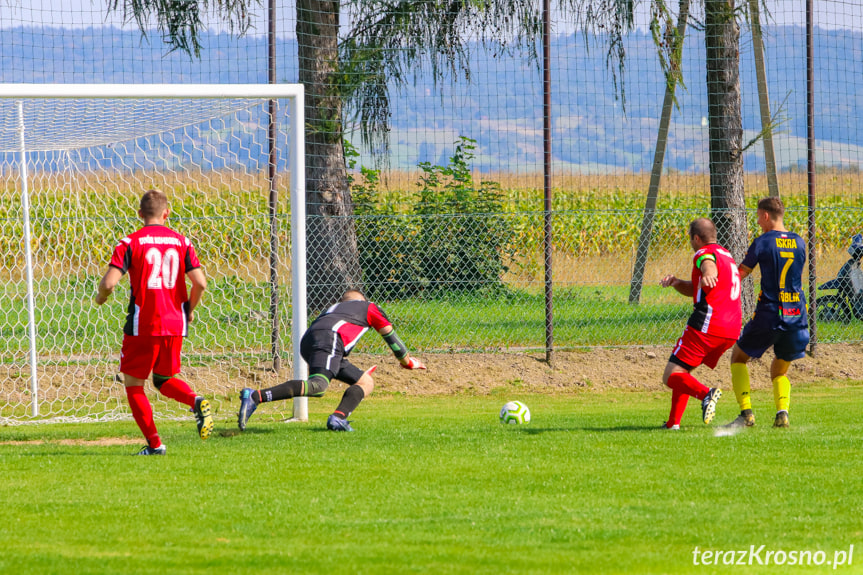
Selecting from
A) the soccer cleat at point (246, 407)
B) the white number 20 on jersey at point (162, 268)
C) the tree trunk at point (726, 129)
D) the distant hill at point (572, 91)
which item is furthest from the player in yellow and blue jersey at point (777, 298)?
the tree trunk at point (726, 129)

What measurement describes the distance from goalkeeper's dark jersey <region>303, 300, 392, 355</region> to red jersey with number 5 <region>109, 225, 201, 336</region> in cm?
137

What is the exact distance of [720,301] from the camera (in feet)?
25.4

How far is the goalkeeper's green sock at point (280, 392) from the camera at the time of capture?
304 inches

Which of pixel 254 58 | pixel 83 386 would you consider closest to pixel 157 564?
pixel 83 386

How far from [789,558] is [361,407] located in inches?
259

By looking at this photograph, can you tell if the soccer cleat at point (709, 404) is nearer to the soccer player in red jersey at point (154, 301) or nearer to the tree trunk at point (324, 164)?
the soccer player in red jersey at point (154, 301)

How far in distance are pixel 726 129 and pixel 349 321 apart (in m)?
8.14

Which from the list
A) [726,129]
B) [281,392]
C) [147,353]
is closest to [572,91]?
[726,129]

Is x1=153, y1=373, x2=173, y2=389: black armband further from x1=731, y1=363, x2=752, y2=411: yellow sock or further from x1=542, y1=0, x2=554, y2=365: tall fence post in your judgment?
x1=542, y1=0, x2=554, y2=365: tall fence post

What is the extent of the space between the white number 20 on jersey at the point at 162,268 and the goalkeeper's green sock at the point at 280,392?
1264mm

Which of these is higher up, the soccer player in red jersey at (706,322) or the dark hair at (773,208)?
the dark hair at (773,208)

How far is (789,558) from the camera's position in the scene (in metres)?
4.28

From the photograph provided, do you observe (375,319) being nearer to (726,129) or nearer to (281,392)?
(281,392)

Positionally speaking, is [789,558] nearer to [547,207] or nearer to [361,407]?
[361,407]
